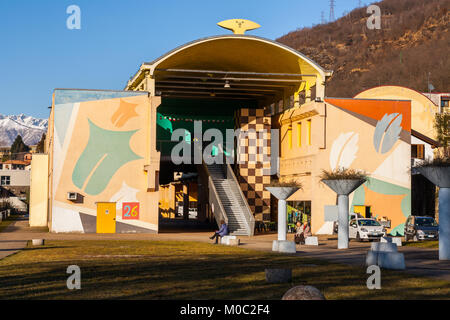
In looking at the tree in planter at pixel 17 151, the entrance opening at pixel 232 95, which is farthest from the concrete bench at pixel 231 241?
the tree in planter at pixel 17 151

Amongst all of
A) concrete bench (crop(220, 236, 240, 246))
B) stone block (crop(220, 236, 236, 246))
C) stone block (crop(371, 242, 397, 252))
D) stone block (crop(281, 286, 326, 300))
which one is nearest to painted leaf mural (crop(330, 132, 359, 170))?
stone block (crop(220, 236, 236, 246))

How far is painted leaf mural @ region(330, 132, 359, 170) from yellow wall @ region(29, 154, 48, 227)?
26.5 meters

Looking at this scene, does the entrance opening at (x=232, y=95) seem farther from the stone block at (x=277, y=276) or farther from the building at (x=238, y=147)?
the stone block at (x=277, y=276)

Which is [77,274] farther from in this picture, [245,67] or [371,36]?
[371,36]

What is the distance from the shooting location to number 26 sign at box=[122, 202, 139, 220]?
46375mm

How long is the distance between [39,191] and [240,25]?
83.8ft

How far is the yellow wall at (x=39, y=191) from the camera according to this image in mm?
59031

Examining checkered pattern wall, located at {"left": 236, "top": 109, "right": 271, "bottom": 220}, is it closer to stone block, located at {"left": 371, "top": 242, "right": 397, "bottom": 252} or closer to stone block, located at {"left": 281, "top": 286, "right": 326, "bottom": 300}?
stone block, located at {"left": 371, "top": 242, "right": 397, "bottom": 252}

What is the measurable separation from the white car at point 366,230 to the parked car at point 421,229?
76.9 inches

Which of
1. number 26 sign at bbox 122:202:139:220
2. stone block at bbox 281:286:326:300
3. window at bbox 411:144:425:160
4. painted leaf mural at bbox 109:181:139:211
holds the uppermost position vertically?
window at bbox 411:144:425:160

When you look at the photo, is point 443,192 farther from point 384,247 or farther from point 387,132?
point 387,132

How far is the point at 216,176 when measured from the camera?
53.8m

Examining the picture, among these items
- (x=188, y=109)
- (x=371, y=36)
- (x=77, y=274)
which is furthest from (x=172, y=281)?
(x=371, y=36)

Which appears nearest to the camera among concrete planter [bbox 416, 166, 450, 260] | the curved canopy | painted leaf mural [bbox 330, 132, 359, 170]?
concrete planter [bbox 416, 166, 450, 260]
